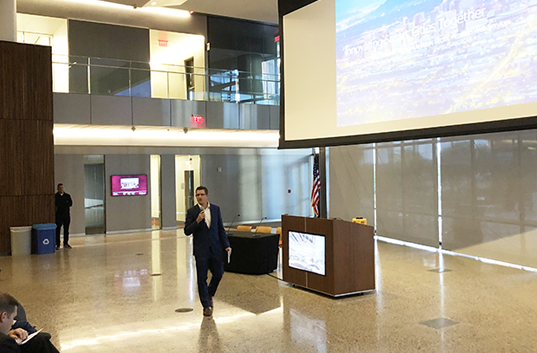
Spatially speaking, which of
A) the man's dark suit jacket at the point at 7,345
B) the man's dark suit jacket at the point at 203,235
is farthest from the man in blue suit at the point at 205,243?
the man's dark suit jacket at the point at 7,345

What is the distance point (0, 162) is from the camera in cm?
1362

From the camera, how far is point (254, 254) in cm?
1009

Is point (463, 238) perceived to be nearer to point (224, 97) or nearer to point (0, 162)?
point (224, 97)

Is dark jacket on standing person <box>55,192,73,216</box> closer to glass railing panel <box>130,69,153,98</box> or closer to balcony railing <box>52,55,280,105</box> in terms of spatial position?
balcony railing <box>52,55,280,105</box>

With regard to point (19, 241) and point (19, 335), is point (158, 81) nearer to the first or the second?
point (19, 241)

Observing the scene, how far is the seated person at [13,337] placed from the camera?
310 cm

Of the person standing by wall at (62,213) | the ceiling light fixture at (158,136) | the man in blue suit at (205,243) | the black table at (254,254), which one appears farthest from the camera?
the ceiling light fixture at (158,136)

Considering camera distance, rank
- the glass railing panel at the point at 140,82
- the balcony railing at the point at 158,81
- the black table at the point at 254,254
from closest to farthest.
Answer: the black table at the point at 254,254
the balcony railing at the point at 158,81
the glass railing panel at the point at 140,82

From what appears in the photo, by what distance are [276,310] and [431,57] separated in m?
4.27

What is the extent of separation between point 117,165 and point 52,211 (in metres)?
4.35

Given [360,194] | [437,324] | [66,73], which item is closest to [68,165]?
[66,73]

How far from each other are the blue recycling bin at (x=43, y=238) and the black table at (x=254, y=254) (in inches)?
237

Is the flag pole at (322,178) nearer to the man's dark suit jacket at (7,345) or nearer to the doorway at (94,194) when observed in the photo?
the doorway at (94,194)

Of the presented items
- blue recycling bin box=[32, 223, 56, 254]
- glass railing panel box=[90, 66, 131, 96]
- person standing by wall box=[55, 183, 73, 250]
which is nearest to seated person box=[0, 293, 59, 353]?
blue recycling bin box=[32, 223, 56, 254]
